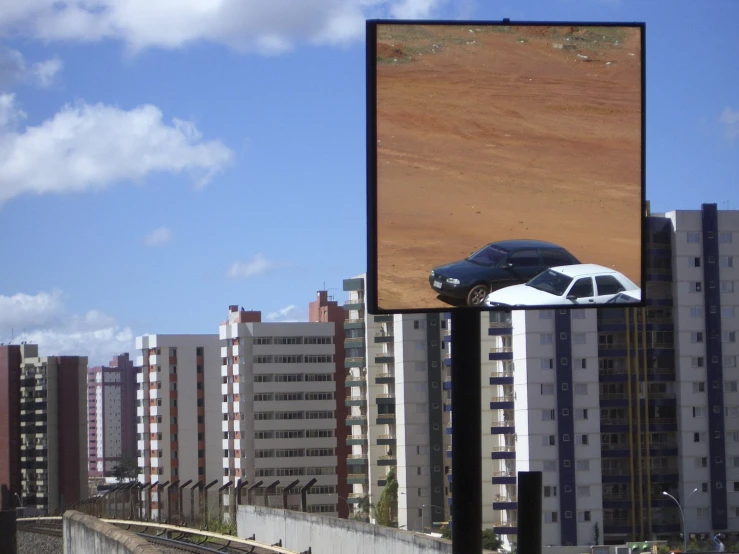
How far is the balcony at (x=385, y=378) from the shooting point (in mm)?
65312

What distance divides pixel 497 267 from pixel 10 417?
87.0 meters

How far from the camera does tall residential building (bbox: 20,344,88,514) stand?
86.3 meters

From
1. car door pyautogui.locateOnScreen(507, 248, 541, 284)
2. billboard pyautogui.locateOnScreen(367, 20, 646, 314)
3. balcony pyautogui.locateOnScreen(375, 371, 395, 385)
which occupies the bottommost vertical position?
balcony pyautogui.locateOnScreen(375, 371, 395, 385)

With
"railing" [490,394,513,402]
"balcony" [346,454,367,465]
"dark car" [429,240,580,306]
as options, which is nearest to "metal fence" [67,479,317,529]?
"railing" [490,394,513,402]

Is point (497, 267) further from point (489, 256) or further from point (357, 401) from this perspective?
point (357, 401)

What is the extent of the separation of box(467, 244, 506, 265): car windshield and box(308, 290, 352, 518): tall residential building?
205 feet

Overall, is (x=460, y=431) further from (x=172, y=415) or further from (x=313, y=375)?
(x=172, y=415)

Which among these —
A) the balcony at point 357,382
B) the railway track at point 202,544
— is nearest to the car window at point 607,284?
the railway track at point 202,544

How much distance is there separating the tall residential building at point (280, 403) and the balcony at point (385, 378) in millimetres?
9471

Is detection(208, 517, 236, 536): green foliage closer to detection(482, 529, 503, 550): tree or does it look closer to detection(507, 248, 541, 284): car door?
detection(482, 529, 503, 550): tree

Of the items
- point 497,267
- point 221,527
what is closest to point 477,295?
point 497,267

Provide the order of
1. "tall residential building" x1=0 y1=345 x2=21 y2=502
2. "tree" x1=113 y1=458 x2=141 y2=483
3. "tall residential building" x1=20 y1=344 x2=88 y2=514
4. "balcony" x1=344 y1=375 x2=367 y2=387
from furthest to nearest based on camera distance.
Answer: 1. "tree" x1=113 y1=458 x2=141 y2=483
2. "tall residential building" x1=0 y1=345 x2=21 y2=502
3. "tall residential building" x1=20 y1=344 x2=88 y2=514
4. "balcony" x1=344 y1=375 x2=367 y2=387

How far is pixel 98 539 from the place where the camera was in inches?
658

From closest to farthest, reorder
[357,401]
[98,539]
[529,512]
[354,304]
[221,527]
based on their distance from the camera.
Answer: [529,512] → [98,539] → [221,527] → [357,401] → [354,304]
